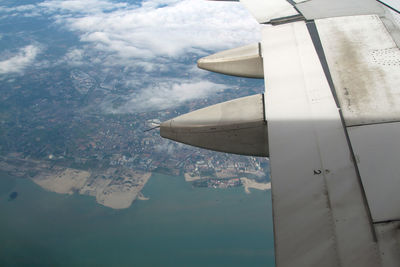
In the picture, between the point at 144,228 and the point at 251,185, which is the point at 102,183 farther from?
the point at 251,185

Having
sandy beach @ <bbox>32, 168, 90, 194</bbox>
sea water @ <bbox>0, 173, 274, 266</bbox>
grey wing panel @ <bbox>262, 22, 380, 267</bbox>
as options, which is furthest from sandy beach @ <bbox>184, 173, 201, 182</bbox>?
grey wing panel @ <bbox>262, 22, 380, 267</bbox>

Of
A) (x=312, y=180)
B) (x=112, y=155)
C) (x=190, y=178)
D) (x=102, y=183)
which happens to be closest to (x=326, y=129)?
(x=312, y=180)

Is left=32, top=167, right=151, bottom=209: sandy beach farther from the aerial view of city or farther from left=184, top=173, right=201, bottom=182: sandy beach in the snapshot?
left=184, top=173, right=201, bottom=182: sandy beach

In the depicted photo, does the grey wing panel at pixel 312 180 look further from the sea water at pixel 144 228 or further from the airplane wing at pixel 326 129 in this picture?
the sea water at pixel 144 228

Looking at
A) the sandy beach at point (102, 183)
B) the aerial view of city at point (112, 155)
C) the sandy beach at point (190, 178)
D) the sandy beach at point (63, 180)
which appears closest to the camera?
the aerial view of city at point (112, 155)

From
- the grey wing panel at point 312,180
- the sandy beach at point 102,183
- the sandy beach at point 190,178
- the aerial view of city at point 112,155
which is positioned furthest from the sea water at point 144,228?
the grey wing panel at point 312,180

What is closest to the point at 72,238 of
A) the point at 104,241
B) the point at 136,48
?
the point at 104,241
